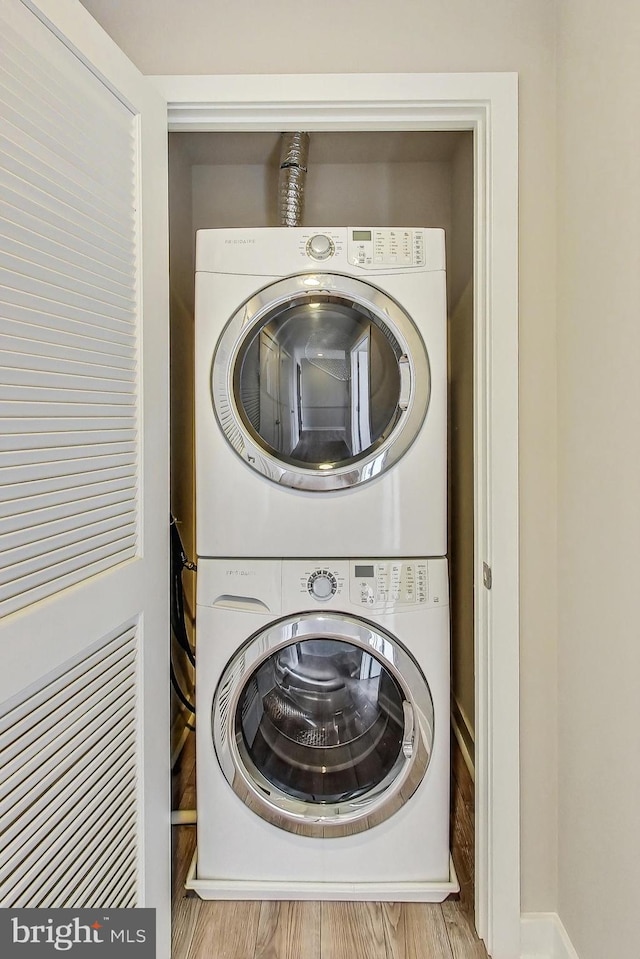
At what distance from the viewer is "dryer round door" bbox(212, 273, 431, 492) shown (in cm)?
152

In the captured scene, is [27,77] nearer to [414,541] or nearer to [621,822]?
[414,541]

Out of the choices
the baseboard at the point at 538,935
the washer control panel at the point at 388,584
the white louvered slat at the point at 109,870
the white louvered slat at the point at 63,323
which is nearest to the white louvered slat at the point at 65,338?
the white louvered slat at the point at 63,323

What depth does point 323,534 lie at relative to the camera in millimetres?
1556

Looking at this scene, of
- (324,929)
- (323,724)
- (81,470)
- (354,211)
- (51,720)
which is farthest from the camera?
(354,211)

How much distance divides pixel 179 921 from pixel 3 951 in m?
0.77

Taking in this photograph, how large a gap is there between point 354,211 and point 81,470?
5.43 ft

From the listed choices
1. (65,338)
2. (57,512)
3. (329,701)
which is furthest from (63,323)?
(329,701)

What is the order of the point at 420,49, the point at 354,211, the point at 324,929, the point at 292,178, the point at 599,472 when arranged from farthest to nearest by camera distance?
the point at 354,211 → the point at 292,178 → the point at 324,929 → the point at 420,49 → the point at 599,472

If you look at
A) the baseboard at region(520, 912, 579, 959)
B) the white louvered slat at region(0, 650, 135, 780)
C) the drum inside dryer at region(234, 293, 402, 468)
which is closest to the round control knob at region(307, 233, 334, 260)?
the drum inside dryer at region(234, 293, 402, 468)

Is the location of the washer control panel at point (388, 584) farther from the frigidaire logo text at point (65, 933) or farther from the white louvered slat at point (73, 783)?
the frigidaire logo text at point (65, 933)

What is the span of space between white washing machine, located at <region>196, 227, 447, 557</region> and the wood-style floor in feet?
2.94

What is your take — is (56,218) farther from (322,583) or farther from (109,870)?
(109,870)

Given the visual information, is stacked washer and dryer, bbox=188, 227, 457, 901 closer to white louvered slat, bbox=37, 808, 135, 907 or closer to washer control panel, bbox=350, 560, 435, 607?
washer control panel, bbox=350, 560, 435, 607

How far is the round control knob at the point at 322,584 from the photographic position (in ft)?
5.08
